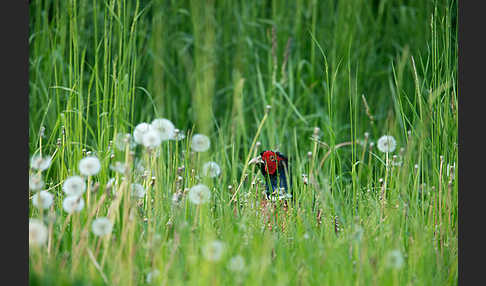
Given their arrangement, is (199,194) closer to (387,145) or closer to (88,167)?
(88,167)

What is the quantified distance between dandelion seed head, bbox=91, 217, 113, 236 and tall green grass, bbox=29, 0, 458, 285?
1.5 inches

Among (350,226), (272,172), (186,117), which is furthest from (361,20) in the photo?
(350,226)

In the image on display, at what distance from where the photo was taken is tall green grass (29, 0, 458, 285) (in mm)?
2256

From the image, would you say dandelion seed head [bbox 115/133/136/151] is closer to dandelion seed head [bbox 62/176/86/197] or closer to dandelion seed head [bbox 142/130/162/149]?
dandelion seed head [bbox 142/130/162/149]

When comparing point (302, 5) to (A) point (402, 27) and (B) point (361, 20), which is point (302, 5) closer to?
(B) point (361, 20)

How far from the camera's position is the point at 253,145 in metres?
3.29

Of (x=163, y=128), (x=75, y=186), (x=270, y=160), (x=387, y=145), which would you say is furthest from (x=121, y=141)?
(x=387, y=145)

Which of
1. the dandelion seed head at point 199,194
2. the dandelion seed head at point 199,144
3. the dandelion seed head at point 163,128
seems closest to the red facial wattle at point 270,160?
the dandelion seed head at point 199,144

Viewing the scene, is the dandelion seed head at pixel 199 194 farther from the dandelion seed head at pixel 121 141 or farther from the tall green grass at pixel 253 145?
the dandelion seed head at pixel 121 141

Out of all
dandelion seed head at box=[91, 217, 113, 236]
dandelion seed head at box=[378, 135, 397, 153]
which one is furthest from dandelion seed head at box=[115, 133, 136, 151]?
dandelion seed head at box=[378, 135, 397, 153]

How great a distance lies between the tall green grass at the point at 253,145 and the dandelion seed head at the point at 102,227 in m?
0.04

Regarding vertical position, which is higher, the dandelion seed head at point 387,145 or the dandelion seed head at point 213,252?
the dandelion seed head at point 387,145

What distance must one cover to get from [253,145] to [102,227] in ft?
4.09

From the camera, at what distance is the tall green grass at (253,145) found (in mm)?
2256
